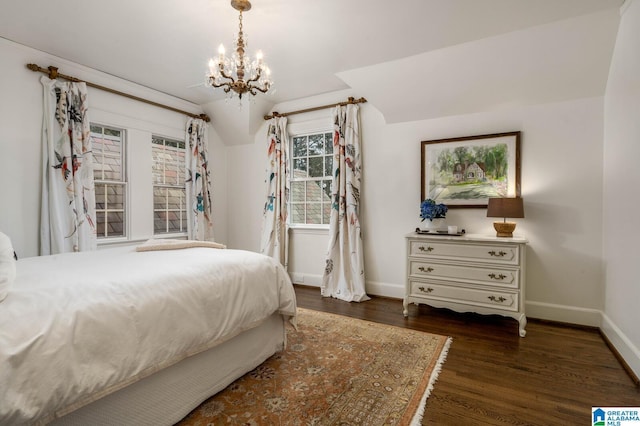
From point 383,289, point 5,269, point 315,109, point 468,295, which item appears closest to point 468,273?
point 468,295

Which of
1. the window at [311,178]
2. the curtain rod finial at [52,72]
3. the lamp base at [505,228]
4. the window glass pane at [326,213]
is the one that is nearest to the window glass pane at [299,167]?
the window at [311,178]

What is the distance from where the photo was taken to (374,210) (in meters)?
3.89

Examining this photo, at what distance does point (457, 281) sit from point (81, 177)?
13.6 feet

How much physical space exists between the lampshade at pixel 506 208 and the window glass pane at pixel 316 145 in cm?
238

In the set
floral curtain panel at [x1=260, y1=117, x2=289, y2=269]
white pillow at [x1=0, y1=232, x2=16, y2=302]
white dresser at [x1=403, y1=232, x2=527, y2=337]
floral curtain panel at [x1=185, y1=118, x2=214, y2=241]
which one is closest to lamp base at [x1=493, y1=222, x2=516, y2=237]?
white dresser at [x1=403, y1=232, x2=527, y2=337]

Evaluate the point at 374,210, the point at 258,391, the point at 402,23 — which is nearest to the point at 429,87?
the point at 402,23

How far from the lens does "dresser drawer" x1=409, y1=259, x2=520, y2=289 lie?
270cm

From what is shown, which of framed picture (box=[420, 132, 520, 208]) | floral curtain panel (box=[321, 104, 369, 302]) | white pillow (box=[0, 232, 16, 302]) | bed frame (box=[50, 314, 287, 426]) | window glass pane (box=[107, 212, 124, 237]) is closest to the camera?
white pillow (box=[0, 232, 16, 302])

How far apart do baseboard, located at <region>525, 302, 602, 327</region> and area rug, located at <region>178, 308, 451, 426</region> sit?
1.22m

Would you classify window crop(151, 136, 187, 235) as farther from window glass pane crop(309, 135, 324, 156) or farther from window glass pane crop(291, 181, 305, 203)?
window glass pane crop(309, 135, 324, 156)

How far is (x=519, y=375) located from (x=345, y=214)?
2419 mm

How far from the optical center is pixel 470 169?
131 inches

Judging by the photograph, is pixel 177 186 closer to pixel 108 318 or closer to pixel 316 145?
pixel 316 145

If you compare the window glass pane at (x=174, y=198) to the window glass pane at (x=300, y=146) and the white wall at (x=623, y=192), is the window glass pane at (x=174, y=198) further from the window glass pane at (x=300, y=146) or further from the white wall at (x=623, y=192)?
the white wall at (x=623, y=192)
